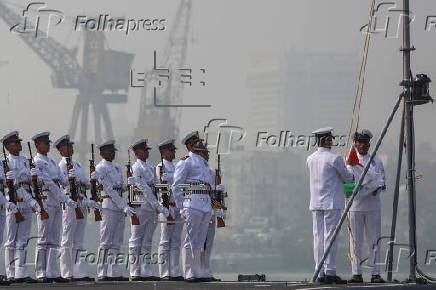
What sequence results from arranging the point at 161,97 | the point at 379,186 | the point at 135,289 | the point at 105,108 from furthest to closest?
the point at 105,108 < the point at 161,97 < the point at 379,186 < the point at 135,289

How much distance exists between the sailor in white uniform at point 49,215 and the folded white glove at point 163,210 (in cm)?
167

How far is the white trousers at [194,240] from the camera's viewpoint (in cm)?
2383

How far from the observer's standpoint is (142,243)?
Answer: 2609 centimetres

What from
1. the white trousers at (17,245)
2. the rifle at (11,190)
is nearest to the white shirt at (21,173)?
the rifle at (11,190)

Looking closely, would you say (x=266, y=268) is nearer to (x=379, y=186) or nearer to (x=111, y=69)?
(x=111, y=69)

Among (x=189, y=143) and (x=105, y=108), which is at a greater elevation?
(x=105, y=108)

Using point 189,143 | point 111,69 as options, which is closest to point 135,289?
point 189,143

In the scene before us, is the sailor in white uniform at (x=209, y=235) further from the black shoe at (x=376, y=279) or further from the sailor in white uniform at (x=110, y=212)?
the black shoe at (x=376, y=279)

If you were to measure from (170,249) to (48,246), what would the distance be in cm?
262

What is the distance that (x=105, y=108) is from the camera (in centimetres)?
19062

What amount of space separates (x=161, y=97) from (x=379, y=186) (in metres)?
156

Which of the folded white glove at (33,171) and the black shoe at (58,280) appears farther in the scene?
the black shoe at (58,280)

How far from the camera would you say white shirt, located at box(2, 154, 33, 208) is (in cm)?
2345

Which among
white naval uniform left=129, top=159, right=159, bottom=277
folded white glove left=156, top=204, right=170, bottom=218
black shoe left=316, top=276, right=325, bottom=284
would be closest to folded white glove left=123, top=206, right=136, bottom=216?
white naval uniform left=129, top=159, right=159, bottom=277
